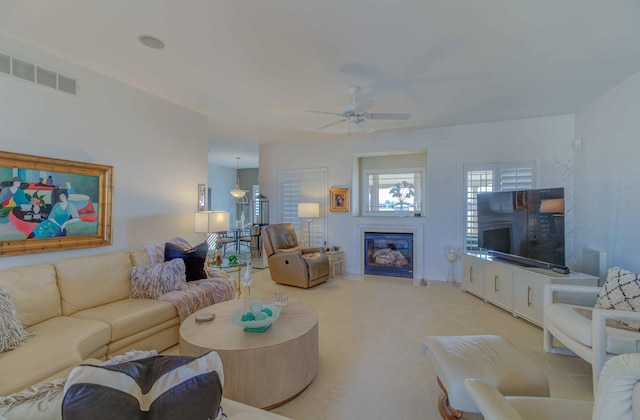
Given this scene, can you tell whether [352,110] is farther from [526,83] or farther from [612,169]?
[612,169]

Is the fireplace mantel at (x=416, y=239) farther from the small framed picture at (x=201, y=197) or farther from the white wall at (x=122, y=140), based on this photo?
the white wall at (x=122, y=140)

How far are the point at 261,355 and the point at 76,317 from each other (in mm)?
1730

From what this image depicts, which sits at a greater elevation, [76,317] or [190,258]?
[190,258]

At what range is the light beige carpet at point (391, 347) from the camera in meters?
2.02

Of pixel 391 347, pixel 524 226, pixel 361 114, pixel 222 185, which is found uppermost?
pixel 361 114

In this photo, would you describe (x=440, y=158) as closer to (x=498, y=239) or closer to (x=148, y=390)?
(x=498, y=239)

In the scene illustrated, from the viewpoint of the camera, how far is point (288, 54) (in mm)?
2742

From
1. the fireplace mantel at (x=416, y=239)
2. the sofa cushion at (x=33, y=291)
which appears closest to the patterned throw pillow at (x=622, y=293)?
the fireplace mantel at (x=416, y=239)

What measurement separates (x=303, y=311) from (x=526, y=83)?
3522mm

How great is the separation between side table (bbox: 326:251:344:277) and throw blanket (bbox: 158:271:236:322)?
2428 millimetres

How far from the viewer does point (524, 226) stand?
12.5 feet

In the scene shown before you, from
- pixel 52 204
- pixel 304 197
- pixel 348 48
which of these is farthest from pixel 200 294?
pixel 304 197

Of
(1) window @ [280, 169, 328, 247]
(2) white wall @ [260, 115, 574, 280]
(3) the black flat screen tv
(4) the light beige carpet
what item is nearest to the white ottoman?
(4) the light beige carpet

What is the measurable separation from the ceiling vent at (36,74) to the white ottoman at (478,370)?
13.2 feet
